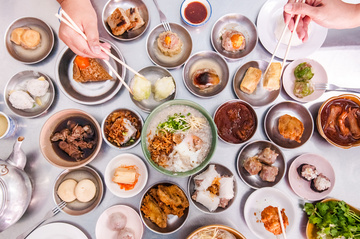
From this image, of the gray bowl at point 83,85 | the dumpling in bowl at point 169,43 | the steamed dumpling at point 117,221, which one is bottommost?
the steamed dumpling at point 117,221

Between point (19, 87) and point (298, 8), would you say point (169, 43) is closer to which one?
point (298, 8)

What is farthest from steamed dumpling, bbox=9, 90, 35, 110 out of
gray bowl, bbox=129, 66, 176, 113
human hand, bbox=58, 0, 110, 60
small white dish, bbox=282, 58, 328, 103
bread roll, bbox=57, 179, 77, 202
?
small white dish, bbox=282, 58, 328, 103

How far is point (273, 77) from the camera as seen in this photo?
290 cm

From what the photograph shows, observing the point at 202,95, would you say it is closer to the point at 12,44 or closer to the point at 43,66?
the point at 43,66

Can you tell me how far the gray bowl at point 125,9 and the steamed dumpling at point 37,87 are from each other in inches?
41.3

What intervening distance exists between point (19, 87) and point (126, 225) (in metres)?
2.20

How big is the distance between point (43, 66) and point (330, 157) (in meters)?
4.03

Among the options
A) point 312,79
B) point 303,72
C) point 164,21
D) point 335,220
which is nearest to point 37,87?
point 164,21

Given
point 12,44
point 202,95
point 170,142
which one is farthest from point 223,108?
point 12,44

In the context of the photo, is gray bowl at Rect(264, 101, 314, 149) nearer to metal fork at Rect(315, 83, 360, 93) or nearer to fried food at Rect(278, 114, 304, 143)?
fried food at Rect(278, 114, 304, 143)

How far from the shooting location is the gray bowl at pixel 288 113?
3.04 m

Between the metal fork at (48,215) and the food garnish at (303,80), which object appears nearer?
the metal fork at (48,215)

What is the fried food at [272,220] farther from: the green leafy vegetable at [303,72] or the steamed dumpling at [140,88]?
the steamed dumpling at [140,88]

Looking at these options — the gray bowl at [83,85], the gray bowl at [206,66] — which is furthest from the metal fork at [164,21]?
the gray bowl at [83,85]
